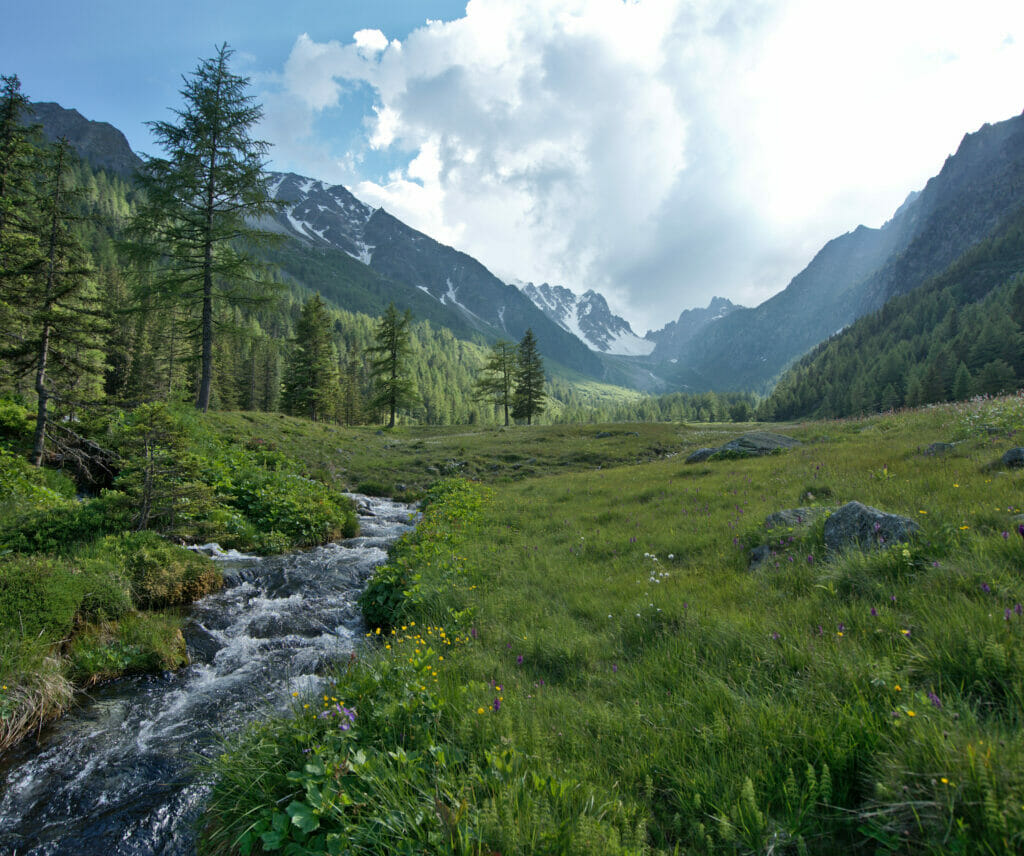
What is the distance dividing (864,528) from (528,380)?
5611 cm

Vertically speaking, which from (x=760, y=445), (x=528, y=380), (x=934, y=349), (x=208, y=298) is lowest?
(x=760, y=445)

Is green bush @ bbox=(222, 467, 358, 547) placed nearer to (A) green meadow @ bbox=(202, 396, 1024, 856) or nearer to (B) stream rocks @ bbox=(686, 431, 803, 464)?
(A) green meadow @ bbox=(202, 396, 1024, 856)

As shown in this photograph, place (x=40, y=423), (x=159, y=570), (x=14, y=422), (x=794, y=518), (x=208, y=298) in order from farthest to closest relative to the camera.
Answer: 1. (x=208, y=298)
2. (x=14, y=422)
3. (x=40, y=423)
4. (x=159, y=570)
5. (x=794, y=518)

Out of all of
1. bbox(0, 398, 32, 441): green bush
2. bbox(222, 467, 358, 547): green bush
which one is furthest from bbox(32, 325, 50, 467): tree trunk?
bbox(222, 467, 358, 547): green bush

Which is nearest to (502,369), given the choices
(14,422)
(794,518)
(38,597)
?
(14,422)

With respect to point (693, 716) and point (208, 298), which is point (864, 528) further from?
point (208, 298)

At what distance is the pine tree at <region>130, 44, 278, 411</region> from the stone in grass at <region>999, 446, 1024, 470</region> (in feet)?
88.9

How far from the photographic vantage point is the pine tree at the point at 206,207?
20.6 metres

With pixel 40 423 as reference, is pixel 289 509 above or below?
below

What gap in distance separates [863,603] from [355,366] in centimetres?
7746

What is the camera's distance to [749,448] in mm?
16766

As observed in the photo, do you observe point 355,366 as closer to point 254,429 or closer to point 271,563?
point 254,429

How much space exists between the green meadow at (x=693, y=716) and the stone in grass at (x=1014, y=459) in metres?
0.63

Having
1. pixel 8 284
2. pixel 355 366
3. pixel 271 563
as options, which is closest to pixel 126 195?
pixel 355 366
